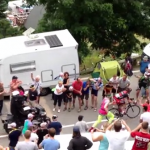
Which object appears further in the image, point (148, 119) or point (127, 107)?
point (127, 107)

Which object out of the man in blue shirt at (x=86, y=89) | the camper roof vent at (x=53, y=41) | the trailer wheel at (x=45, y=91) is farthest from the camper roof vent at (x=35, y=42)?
the man in blue shirt at (x=86, y=89)

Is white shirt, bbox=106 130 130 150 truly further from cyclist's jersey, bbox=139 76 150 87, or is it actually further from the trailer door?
the trailer door

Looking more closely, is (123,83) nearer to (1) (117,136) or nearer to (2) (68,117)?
(2) (68,117)

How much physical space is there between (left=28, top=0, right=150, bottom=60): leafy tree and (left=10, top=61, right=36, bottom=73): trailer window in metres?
3.82

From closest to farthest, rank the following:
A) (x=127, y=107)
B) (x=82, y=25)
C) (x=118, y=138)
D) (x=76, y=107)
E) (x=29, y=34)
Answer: (x=118, y=138), (x=127, y=107), (x=76, y=107), (x=29, y=34), (x=82, y=25)

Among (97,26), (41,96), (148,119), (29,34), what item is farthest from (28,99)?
(97,26)

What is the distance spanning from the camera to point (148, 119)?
1382 cm

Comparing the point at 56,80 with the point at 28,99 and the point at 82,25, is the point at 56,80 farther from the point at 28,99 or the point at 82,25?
the point at 82,25

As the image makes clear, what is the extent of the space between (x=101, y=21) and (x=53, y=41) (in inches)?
167

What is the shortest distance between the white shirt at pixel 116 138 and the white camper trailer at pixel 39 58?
8.39m

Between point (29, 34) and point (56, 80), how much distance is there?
2397mm

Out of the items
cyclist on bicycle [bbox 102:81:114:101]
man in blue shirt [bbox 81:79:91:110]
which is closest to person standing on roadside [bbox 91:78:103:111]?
man in blue shirt [bbox 81:79:91:110]

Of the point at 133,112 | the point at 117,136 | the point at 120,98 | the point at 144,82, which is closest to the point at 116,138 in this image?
the point at 117,136

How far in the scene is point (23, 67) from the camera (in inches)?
739
